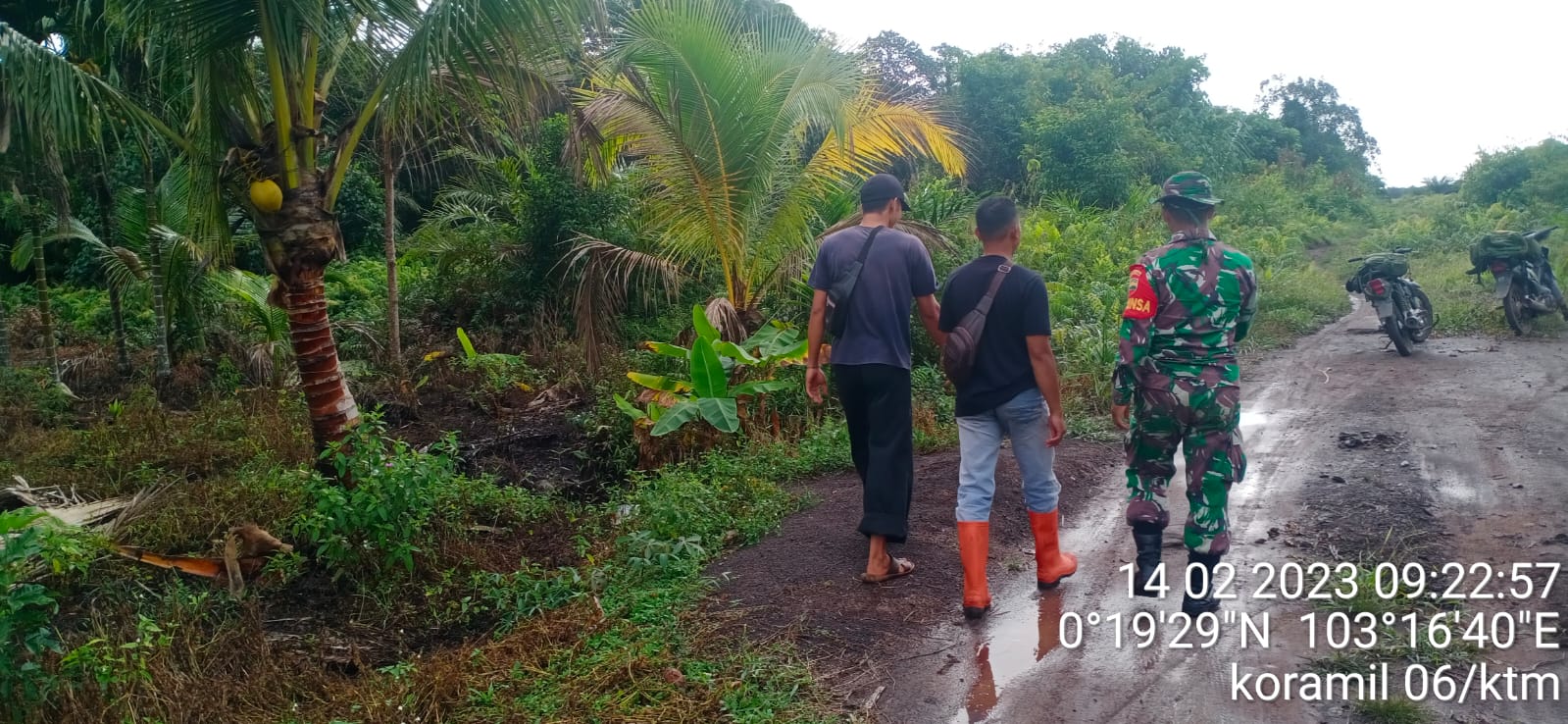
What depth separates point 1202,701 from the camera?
337 cm

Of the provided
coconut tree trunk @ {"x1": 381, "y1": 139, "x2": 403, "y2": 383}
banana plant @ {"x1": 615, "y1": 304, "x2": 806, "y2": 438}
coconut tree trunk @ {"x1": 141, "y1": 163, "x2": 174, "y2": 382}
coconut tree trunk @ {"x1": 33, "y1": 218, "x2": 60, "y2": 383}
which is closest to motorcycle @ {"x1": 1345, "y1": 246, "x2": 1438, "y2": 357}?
banana plant @ {"x1": 615, "y1": 304, "x2": 806, "y2": 438}

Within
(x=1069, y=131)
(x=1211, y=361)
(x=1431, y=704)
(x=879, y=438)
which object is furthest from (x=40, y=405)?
(x=1069, y=131)

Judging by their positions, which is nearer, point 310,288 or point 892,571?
point 892,571

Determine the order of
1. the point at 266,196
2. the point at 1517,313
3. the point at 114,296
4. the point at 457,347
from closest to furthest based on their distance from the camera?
the point at 266,196
the point at 1517,313
the point at 114,296
the point at 457,347

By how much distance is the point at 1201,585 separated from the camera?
3.96 m

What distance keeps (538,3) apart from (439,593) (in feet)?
10.6

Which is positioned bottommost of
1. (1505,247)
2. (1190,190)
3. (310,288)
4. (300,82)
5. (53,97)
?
(310,288)

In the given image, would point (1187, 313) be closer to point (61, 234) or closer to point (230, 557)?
point (230, 557)

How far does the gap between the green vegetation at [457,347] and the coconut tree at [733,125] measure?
29mm

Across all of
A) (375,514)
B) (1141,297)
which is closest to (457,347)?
(375,514)

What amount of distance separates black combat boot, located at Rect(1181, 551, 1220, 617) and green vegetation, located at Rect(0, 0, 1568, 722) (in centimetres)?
154

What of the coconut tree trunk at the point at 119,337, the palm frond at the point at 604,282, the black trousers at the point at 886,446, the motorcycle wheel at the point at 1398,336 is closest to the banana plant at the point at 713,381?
the palm frond at the point at 604,282

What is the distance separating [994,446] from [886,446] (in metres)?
0.51

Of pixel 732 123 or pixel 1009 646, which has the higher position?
pixel 732 123
